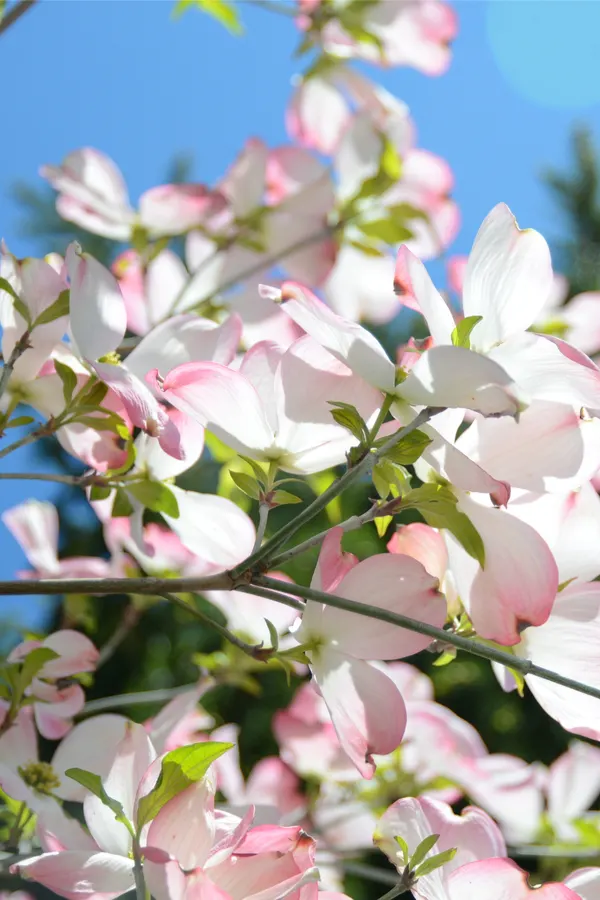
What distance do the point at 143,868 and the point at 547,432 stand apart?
0.17 metres

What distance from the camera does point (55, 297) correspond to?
1.16ft

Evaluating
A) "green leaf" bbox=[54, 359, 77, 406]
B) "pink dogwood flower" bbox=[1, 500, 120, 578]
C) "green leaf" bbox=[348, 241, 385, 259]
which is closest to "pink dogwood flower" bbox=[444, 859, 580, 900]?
"green leaf" bbox=[54, 359, 77, 406]

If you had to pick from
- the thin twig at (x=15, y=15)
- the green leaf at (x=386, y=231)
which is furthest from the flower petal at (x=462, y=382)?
the green leaf at (x=386, y=231)

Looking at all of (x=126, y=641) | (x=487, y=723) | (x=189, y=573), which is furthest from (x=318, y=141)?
(x=126, y=641)

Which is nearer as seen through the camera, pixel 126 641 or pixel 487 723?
pixel 487 723

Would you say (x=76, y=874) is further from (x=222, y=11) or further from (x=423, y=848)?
(x=222, y=11)

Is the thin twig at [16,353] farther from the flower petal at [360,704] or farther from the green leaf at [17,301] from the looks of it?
the flower petal at [360,704]

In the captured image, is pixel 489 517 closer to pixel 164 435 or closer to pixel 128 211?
pixel 164 435

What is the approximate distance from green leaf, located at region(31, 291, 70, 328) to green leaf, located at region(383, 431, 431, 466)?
0.15 meters

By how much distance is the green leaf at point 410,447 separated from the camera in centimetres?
27

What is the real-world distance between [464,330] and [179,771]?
0.51 ft

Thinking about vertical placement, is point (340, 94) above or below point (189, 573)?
above

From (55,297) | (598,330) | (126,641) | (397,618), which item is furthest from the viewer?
(126,641)

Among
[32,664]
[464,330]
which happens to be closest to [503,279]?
[464,330]
